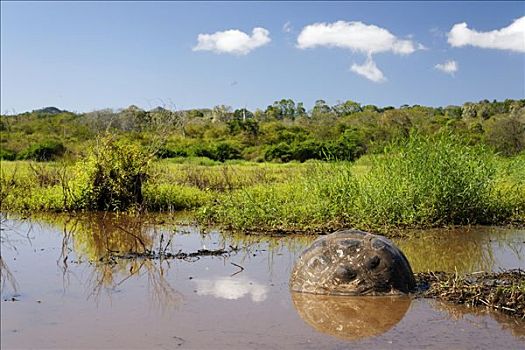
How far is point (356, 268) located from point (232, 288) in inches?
57.2

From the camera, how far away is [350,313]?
6207 mm

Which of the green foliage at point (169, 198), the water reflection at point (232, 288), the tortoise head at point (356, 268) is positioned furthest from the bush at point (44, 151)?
the tortoise head at point (356, 268)

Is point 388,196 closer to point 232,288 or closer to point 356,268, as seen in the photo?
point 356,268

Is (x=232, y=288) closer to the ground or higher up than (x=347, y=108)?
closer to the ground

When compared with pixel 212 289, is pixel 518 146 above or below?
above

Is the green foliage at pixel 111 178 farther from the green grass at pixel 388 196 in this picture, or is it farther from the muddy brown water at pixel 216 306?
the muddy brown water at pixel 216 306

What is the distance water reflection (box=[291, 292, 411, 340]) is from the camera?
5.79m

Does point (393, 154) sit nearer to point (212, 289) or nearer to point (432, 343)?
point (212, 289)

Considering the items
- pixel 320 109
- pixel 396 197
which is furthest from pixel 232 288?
pixel 320 109

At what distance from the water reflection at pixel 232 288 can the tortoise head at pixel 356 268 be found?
1.67 feet

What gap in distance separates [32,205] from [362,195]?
284 inches

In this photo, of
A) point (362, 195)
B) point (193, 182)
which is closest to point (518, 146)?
point (193, 182)

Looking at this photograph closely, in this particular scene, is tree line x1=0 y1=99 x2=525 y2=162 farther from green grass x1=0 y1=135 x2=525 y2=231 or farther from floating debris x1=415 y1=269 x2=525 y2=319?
floating debris x1=415 y1=269 x2=525 y2=319

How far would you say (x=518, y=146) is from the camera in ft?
89.5
